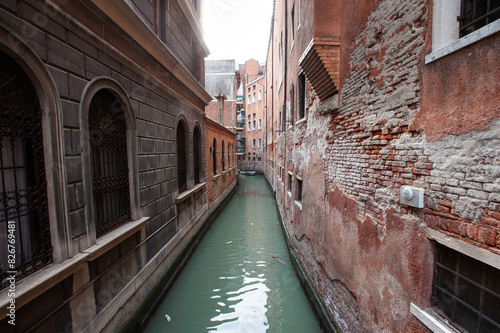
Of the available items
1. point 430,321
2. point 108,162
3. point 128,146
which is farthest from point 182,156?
point 430,321

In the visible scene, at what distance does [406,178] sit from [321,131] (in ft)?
8.40

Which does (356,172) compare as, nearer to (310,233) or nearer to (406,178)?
(406,178)

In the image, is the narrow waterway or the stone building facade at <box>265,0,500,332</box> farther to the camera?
the narrow waterway

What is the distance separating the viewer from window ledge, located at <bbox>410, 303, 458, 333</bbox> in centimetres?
204

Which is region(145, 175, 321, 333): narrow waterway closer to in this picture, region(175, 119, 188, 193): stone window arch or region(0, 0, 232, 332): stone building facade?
region(0, 0, 232, 332): stone building facade

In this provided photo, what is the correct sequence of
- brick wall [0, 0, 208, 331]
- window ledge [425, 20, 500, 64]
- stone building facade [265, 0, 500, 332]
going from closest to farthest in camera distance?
1. window ledge [425, 20, 500, 64]
2. stone building facade [265, 0, 500, 332]
3. brick wall [0, 0, 208, 331]

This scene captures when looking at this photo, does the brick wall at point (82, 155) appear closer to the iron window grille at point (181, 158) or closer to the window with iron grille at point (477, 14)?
the iron window grille at point (181, 158)

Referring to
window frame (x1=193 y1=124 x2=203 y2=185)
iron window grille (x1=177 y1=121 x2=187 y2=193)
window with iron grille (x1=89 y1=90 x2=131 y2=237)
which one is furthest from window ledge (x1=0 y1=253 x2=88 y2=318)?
window frame (x1=193 y1=124 x2=203 y2=185)

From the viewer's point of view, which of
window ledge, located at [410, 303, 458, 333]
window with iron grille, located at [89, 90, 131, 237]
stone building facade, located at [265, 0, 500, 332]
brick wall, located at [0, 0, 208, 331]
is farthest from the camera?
window with iron grille, located at [89, 90, 131, 237]

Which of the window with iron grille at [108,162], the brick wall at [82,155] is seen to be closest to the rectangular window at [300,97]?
the brick wall at [82,155]

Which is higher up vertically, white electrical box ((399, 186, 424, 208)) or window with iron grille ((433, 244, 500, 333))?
white electrical box ((399, 186, 424, 208))

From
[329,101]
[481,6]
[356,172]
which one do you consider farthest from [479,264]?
[329,101]

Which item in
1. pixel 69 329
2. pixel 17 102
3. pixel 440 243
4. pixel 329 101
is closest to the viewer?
pixel 440 243

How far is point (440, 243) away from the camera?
2127 millimetres
